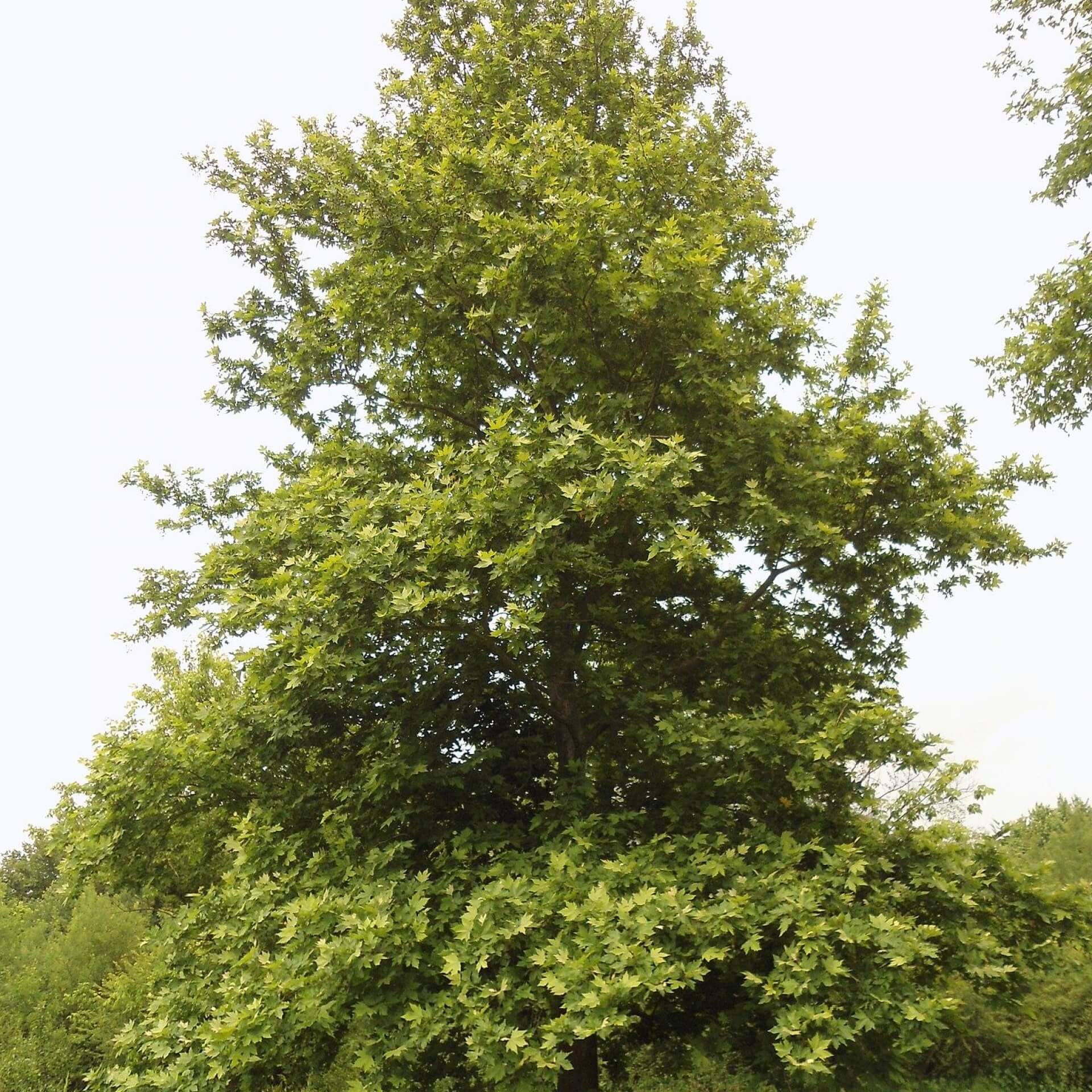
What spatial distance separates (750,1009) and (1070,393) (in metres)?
12.8

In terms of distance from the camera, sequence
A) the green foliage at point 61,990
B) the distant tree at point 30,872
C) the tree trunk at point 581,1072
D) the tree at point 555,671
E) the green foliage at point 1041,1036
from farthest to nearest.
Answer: the distant tree at point 30,872
the green foliage at point 61,990
the green foliage at point 1041,1036
the tree trunk at point 581,1072
the tree at point 555,671

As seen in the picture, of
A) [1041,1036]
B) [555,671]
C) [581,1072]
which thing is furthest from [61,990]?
[1041,1036]

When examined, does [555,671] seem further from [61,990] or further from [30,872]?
[30,872]

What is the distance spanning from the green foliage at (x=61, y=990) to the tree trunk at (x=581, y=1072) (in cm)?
1523

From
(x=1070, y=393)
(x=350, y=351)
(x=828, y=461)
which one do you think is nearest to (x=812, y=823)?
(x=828, y=461)

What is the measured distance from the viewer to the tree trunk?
8.71 meters

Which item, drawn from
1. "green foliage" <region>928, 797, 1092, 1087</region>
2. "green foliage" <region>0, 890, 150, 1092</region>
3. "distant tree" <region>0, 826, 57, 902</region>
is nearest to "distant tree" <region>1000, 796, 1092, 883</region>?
"green foliage" <region>928, 797, 1092, 1087</region>

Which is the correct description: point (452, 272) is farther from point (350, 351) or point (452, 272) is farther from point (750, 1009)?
point (750, 1009)

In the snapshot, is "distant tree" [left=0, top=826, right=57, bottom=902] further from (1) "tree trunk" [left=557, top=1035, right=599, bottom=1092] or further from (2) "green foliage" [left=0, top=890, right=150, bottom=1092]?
(1) "tree trunk" [left=557, top=1035, right=599, bottom=1092]

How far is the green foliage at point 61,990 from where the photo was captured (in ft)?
71.9

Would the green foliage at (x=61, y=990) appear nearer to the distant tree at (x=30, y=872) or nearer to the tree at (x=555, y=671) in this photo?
the tree at (x=555, y=671)

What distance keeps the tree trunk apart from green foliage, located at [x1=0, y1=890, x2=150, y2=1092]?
50.0ft

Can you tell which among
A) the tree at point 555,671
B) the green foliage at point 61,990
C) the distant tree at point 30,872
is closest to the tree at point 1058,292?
the tree at point 555,671

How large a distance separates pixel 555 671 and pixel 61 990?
2468cm
